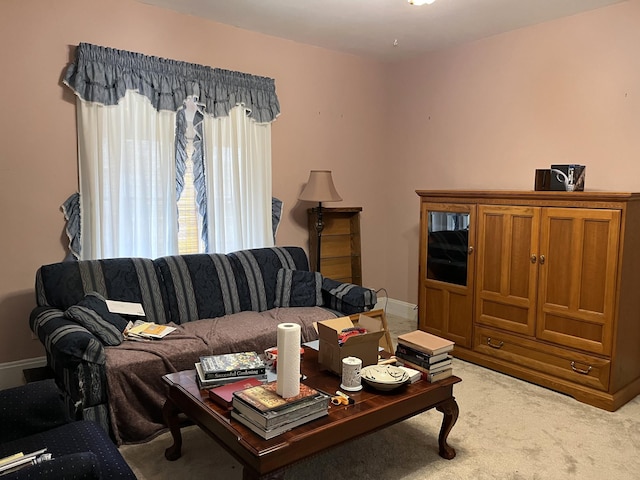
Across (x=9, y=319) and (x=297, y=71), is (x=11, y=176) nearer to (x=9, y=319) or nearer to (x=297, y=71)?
(x=9, y=319)

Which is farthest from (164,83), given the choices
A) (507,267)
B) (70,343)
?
(507,267)

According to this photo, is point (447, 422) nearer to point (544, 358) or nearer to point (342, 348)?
point (342, 348)

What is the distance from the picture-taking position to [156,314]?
10.5 ft

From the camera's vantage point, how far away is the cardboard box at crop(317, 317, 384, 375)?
2.29 m

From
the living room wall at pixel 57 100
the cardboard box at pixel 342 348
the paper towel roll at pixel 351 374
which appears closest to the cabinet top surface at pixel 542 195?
the living room wall at pixel 57 100

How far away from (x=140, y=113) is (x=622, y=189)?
349cm

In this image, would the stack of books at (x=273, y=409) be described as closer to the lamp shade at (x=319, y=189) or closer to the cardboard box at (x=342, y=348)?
the cardboard box at (x=342, y=348)

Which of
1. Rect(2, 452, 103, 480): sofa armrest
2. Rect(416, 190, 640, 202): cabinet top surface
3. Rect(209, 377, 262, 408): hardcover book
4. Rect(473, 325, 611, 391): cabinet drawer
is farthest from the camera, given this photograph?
Rect(473, 325, 611, 391): cabinet drawer

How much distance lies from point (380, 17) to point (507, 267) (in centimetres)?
213

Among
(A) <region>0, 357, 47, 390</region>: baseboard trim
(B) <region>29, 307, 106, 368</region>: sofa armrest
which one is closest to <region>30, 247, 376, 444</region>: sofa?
(B) <region>29, 307, 106, 368</region>: sofa armrest

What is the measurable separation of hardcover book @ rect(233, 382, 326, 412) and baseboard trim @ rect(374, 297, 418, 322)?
310 cm

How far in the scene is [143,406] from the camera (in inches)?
102

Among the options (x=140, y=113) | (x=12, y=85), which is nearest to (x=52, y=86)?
(x=12, y=85)

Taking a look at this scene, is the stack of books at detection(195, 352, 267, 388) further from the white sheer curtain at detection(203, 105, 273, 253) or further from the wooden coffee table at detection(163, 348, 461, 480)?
the white sheer curtain at detection(203, 105, 273, 253)
